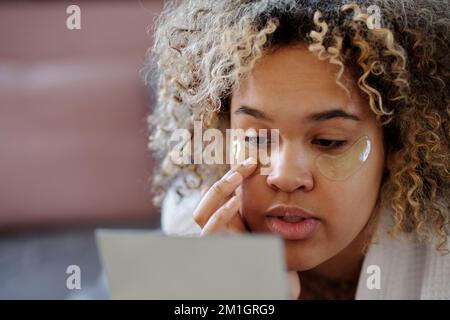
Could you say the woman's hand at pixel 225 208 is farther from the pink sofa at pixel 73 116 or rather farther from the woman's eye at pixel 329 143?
the pink sofa at pixel 73 116

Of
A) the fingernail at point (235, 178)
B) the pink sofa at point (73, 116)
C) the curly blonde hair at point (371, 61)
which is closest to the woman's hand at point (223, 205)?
the fingernail at point (235, 178)

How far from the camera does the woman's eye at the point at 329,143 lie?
754mm

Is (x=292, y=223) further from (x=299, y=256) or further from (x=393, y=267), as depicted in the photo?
(x=393, y=267)

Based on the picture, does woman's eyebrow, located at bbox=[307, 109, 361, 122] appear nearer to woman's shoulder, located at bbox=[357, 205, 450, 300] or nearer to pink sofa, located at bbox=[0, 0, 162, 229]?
woman's shoulder, located at bbox=[357, 205, 450, 300]

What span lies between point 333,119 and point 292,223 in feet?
0.46

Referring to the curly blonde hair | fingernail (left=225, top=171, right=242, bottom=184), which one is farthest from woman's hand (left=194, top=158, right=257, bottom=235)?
the curly blonde hair

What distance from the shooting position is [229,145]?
87 centimetres

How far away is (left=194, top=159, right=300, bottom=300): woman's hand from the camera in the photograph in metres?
0.76

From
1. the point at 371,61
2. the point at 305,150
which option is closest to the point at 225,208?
the point at 305,150

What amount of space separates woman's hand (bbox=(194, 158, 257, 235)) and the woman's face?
2 cm

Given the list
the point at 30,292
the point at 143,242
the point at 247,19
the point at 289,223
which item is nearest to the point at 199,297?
the point at 143,242

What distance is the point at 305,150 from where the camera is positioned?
29.3 inches

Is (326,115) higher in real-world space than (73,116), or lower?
lower
